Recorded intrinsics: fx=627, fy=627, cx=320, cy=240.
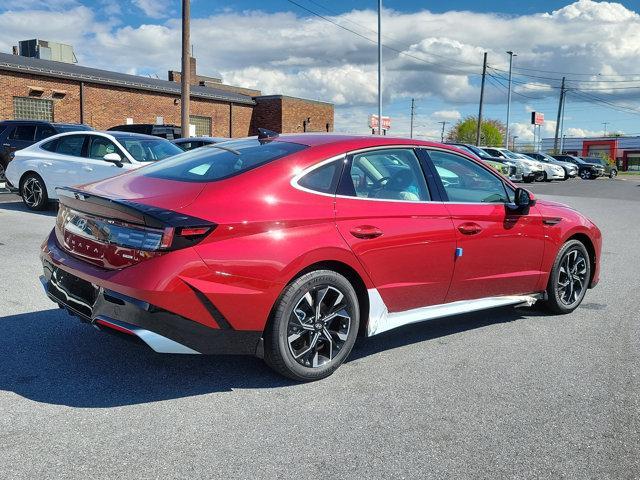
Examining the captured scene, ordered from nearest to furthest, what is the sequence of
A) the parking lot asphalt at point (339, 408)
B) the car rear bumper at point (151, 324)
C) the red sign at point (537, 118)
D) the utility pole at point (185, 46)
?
the parking lot asphalt at point (339, 408) < the car rear bumper at point (151, 324) < the utility pole at point (185, 46) < the red sign at point (537, 118)

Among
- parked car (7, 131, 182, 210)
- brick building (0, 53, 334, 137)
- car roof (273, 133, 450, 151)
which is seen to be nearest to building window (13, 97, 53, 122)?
brick building (0, 53, 334, 137)

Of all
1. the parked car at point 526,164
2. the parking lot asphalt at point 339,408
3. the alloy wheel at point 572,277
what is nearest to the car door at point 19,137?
the parking lot asphalt at point 339,408

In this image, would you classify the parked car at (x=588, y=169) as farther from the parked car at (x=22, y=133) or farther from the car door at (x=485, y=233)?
the car door at (x=485, y=233)

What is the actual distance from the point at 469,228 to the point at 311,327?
1.56 metres

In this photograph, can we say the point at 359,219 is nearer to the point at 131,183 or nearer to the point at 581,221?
the point at 131,183

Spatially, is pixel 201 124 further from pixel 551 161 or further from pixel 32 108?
pixel 551 161

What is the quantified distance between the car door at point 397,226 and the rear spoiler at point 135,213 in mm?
1017

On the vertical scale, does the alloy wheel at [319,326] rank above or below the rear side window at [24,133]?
below

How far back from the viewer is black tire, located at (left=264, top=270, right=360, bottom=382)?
377cm

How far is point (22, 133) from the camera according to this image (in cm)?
1742

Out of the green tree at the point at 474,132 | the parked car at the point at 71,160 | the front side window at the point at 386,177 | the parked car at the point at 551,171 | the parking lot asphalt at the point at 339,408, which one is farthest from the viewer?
the green tree at the point at 474,132

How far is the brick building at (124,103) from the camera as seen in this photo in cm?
2917

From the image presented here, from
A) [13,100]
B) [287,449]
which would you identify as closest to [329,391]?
[287,449]

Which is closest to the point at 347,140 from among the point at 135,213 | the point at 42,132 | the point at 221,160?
the point at 221,160
